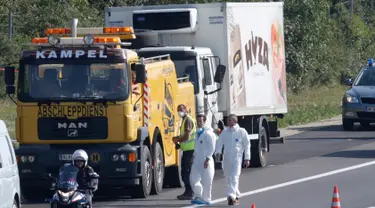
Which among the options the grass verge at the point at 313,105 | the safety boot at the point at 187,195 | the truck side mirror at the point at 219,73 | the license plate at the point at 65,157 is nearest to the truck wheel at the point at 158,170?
the safety boot at the point at 187,195

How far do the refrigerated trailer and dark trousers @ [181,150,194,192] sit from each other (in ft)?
8.73

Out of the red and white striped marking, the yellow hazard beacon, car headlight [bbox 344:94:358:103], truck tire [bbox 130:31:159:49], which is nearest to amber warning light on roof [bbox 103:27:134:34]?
the yellow hazard beacon

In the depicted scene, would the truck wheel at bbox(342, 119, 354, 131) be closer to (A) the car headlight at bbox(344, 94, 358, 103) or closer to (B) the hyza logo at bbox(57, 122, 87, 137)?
(A) the car headlight at bbox(344, 94, 358, 103)

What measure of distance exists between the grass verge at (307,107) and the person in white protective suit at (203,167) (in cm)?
1174

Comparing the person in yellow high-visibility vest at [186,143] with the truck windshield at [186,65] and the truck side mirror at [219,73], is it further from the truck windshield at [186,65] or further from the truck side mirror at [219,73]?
the truck side mirror at [219,73]

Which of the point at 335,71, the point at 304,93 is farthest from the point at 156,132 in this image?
the point at 335,71

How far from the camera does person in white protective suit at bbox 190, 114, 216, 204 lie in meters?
17.8

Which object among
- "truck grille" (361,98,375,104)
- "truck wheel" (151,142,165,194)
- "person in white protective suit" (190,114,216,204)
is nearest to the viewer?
"person in white protective suit" (190,114,216,204)

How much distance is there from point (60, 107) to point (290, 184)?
499cm

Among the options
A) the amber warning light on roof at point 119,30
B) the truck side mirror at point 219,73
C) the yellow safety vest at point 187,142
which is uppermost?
the amber warning light on roof at point 119,30

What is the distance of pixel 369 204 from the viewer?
17.4 m

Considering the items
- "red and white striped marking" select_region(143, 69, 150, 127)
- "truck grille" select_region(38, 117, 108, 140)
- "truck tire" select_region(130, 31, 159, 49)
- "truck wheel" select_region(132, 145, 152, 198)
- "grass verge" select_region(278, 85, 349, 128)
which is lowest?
"grass verge" select_region(278, 85, 349, 128)

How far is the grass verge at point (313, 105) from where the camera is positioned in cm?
3747

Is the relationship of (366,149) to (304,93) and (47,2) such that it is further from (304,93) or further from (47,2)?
(304,93)
